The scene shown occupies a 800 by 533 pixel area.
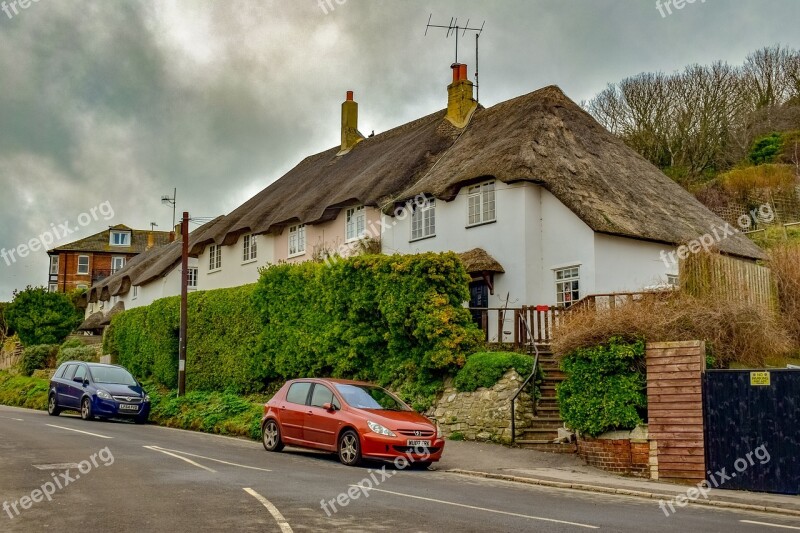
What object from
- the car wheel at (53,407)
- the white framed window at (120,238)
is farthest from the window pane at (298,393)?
the white framed window at (120,238)

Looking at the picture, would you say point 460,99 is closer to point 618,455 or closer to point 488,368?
point 488,368

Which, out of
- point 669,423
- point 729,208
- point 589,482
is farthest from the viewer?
point 729,208

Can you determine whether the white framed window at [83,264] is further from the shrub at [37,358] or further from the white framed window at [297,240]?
the white framed window at [297,240]

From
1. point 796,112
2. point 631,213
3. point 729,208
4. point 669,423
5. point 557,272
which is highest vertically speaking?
point 796,112

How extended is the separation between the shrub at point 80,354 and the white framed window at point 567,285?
79.3ft

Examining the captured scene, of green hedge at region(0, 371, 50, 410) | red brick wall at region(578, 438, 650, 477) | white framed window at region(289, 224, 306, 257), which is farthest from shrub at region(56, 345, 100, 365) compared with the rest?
red brick wall at region(578, 438, 650, 477)

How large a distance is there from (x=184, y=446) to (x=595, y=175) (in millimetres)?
15576

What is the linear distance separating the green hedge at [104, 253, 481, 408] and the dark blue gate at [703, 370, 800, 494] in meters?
7.14

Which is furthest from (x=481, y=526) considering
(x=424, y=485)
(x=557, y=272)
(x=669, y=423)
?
(x=557, y=272)

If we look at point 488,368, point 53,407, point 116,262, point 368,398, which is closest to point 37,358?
point 53,407

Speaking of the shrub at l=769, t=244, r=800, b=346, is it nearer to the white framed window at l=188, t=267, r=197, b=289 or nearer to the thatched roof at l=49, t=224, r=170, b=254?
the white framed window at l=188, t=267, r=197, b=289

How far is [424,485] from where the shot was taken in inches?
506

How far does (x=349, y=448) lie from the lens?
15.4 meters

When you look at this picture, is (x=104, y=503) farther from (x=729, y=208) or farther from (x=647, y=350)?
(x=729, y=208)
